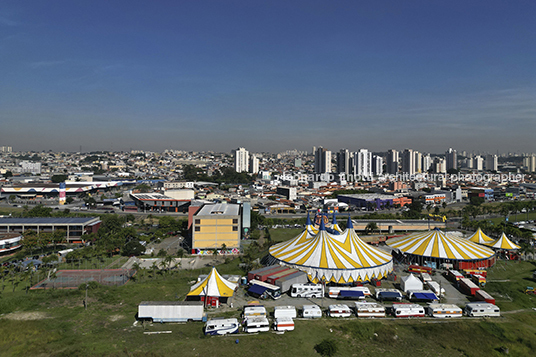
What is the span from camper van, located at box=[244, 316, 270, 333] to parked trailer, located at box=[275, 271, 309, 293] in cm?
364

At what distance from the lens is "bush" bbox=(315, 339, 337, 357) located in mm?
11117

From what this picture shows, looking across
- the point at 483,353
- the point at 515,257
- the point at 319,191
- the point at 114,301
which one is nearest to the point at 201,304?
the point at 114,301

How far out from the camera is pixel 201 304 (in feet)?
43.9

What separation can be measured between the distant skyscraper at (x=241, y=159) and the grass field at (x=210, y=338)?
306 feet

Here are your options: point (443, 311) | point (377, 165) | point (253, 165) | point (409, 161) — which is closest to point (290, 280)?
point (443, 311)

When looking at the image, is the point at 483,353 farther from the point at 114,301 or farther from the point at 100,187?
the point at 100,187

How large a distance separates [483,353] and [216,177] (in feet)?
269

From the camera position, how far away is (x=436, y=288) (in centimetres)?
1723

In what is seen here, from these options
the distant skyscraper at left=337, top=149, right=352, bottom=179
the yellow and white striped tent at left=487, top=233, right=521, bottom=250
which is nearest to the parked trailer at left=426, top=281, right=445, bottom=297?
the yellow and white striped tent at left=487, top=233, right=521, bottom=250

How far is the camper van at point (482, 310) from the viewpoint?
14266 mm

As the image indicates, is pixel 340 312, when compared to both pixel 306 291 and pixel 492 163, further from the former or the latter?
pixel 492 163

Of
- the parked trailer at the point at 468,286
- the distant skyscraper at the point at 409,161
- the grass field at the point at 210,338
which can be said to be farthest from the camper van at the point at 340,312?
the distant skyscraper at the point at 409,161

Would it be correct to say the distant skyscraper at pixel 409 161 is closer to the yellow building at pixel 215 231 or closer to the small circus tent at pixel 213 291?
the yellow building at pixel 215 231

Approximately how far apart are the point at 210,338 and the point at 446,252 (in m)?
15.9
